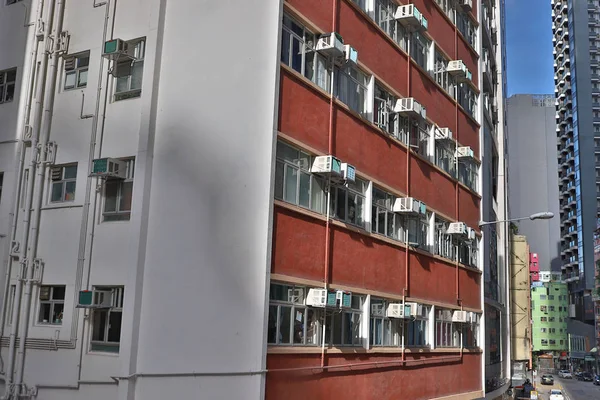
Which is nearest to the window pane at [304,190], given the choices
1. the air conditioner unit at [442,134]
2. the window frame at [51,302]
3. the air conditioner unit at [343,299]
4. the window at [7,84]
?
the air conditioner unit at [343,299]

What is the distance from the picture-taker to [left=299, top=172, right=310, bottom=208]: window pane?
15.5 m

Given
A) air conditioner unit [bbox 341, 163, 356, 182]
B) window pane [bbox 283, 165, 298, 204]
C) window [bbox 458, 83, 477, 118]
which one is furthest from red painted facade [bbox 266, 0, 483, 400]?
window [bbox 458, 83, 477, 118]

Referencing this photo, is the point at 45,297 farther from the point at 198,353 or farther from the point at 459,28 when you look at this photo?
the point at 459,28

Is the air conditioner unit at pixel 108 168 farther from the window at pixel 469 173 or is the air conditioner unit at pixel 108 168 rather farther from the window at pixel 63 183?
the window at pixel 469 173

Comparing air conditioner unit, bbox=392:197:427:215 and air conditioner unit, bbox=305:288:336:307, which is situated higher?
air conditioner unit, bbox=392:197:427:215

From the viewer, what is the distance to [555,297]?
130 metres

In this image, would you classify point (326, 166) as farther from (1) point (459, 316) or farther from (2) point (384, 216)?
(1) point (459, 316)

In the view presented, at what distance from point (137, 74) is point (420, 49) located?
451 inches

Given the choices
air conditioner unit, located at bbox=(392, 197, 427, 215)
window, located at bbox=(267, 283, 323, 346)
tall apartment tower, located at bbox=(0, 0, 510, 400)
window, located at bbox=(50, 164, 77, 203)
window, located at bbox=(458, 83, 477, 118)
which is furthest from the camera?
window, located at bbox=(458, 83, 477, 118)

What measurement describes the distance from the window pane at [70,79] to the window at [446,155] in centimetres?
1278

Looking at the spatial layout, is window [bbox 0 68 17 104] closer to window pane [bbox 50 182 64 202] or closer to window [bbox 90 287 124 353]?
window pane [bbox 50 182 64 202]

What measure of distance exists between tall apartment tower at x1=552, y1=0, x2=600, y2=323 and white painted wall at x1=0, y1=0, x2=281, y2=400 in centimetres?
10500

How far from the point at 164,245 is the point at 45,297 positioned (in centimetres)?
333

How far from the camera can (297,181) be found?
1539 centimetres
